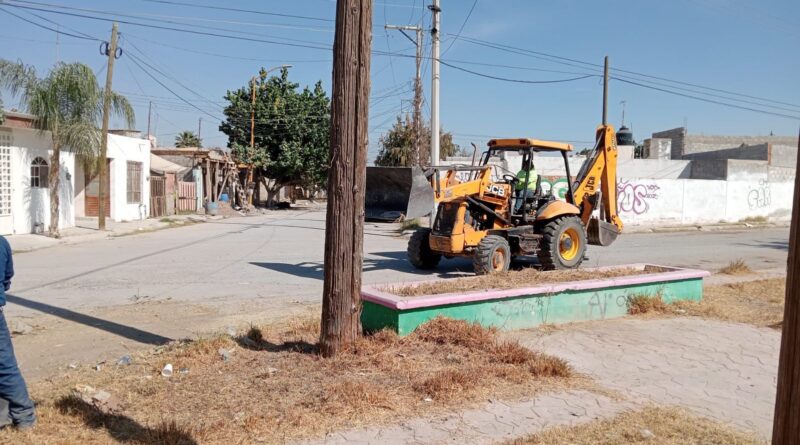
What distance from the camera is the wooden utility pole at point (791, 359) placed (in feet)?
6.10

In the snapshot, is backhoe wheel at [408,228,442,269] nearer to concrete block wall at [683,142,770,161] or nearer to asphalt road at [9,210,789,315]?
asphalt road at [9,210,789,315]

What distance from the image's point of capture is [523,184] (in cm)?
1158

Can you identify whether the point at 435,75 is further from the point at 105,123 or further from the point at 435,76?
the point at 105,123

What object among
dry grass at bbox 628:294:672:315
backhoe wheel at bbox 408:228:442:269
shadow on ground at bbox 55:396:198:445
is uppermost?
backhoe wheel at bbox 408:228:442:269

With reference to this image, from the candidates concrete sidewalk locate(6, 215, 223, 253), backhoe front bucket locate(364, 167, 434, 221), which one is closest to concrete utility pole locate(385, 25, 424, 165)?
backhoe front bucket locate(364, 167, 434, 221)

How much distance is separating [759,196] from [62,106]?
101 feet

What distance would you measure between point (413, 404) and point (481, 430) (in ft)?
2.06

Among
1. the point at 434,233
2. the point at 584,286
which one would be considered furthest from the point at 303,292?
the point at 584,286

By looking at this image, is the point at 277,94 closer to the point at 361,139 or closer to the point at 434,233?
A: the point at 434,233

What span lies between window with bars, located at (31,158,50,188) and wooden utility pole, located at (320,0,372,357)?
58.1 feet

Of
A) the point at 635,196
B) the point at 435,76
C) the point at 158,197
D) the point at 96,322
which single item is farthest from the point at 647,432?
the point at 158,197

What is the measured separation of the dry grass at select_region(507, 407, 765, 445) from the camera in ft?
13.3

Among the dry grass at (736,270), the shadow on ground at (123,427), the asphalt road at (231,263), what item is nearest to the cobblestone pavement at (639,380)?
the shadow on ground at (123,427)

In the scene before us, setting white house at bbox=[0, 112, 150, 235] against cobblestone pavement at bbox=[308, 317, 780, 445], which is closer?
cobblestone pavement at bbox=[308, 317, 780, 445]
